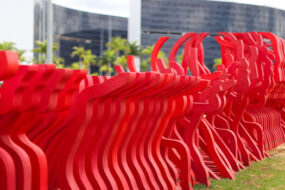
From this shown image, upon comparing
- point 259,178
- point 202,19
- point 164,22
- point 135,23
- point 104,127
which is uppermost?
point 202,19

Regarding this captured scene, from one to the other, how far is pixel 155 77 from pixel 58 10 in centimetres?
8883

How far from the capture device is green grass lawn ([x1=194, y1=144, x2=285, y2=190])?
7.14 metres

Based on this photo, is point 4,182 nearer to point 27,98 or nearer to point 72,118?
point 27,98

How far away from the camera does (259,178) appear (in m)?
7.86

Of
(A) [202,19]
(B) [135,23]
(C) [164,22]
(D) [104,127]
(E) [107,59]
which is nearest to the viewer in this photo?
(D) [104,127]

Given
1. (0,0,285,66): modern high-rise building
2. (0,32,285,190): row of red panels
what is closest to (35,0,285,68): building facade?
(0,0,285,66): modern high-rise building

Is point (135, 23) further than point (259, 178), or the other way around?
point (135, 23)

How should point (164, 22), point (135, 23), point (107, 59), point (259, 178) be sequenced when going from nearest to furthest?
point (259, 178) < point (107, 59) < point (135, 23) < point (164, 22)

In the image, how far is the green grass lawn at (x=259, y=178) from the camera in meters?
7.14

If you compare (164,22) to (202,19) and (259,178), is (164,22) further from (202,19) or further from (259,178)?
(259,178)

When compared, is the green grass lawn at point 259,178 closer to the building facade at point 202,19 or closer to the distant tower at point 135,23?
the distant tower at point 135,23

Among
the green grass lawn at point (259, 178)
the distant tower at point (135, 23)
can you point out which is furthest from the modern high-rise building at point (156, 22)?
the green grass lawn at point (259, 178)

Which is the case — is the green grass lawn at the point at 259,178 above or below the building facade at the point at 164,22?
below

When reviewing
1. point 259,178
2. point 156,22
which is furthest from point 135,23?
point 259,178
